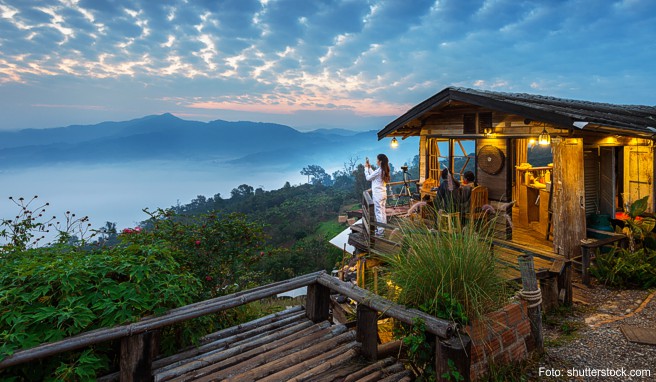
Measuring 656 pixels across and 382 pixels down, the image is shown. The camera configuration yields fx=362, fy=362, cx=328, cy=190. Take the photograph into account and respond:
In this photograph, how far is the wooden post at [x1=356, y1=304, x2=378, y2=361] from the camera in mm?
3500

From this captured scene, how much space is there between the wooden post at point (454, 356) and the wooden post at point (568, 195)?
583 centimetres

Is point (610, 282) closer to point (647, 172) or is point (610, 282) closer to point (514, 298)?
point (647, 172)

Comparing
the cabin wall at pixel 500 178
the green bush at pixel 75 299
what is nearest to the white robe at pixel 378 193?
the cabin wall at pixel 500 178

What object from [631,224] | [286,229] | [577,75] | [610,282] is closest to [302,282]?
[610,282]

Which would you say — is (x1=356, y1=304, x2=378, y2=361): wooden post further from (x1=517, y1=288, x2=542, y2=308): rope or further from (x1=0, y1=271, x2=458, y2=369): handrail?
(x1=517, y1=288, x2=542, y2=308): rope

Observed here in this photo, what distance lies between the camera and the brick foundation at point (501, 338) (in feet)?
10.5

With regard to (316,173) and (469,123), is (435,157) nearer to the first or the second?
(469,123)

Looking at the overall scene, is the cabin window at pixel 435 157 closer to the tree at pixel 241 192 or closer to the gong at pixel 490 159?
the gong at pixel 490 159

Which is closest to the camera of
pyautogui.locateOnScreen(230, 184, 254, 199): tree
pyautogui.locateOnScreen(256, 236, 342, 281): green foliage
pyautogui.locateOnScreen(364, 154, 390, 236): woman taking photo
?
pyautogui.locateOnScreen(364, 154, 390, 236): woman taking photo

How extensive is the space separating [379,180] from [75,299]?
705 cm

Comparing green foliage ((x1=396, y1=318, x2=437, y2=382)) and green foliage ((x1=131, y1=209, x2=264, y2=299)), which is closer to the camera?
green foliage ((x1=396, y1=318, x2=437, y2=382))

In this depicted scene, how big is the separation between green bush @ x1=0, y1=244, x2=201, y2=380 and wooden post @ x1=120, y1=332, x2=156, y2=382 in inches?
6.2

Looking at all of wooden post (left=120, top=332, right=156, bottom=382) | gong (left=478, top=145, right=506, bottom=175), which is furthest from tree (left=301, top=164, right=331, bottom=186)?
wooden post (left=120, top=332, right=156, bottom=382)

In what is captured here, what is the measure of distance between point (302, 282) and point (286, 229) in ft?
117
